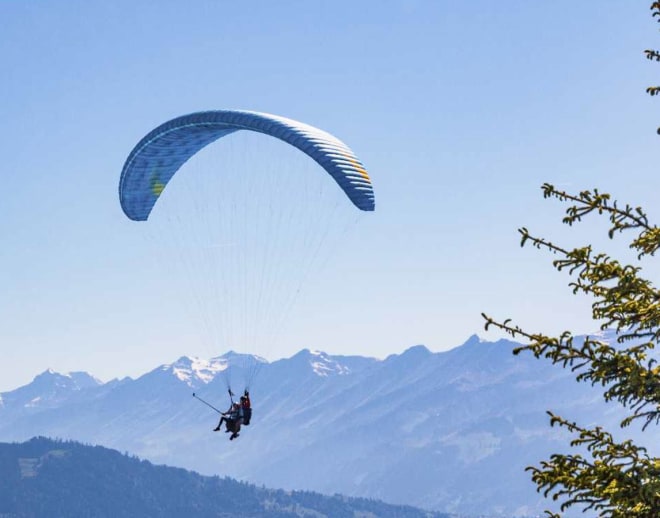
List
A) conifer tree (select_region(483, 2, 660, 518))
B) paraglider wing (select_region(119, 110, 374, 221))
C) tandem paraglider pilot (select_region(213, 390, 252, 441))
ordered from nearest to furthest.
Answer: conifer tree (select_region(483, 2, 660, 518)) → paraglider wing (select_region(119, 110, 374, 221)) → tandem paraglider pilot (select_region(213, 390, 252, 441))

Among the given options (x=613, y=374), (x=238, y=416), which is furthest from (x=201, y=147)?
(x=613, y=374)

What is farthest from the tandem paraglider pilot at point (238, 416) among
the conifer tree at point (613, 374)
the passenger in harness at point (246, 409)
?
the conifer tree at point (613, 374)

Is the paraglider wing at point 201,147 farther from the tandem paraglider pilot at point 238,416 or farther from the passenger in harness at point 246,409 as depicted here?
the tandem paraglider pilot at point 238,416

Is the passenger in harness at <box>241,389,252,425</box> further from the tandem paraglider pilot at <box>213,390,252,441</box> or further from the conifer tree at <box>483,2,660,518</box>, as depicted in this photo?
the conifer tree at <box>483,2,660,518</box>

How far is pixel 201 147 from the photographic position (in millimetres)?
42625

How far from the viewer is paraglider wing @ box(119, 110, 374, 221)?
32.7 meters

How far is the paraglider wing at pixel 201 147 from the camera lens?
32.7 m

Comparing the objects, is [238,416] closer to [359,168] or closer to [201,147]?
[359,168]

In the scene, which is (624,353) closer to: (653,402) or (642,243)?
(653,402)

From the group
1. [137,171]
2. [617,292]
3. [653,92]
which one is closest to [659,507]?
[617,292]

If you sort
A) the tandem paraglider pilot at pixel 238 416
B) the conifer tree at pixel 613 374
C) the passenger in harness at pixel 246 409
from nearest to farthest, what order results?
1. the conifer tree at pixel 613 374
2. the tandem paraglider pilot at pixel 238 416
3. the passenger in harness at pixel 246 409

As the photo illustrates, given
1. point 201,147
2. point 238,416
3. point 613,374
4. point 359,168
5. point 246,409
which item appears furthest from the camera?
point 201,147

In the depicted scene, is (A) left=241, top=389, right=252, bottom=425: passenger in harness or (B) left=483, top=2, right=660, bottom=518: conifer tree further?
(A) left=241, top=389, right=252, bottom=425: passenger in harness

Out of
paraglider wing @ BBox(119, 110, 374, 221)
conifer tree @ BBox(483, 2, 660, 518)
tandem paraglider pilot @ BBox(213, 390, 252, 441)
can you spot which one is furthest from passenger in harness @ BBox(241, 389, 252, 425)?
conifer tree @ BBox(483, 2, 660, 518)
